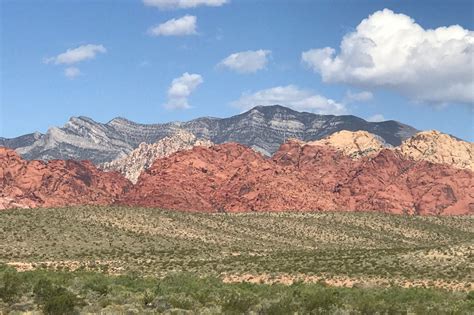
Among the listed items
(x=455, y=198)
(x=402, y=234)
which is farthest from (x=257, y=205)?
(x=455, y=198)

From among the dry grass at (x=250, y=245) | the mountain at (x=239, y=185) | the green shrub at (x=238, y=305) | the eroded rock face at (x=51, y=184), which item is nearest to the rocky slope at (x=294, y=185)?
the mountain at (x=239, y=185)

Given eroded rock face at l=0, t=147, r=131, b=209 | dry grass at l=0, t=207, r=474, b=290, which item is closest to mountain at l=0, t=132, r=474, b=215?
eroded rock face at l=0, t=147, r=131, b=209

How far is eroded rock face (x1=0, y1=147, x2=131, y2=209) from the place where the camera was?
152m

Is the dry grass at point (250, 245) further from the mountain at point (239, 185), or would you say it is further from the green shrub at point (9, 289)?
the mountain at point (239, 185)

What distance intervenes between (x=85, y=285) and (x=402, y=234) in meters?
82.5

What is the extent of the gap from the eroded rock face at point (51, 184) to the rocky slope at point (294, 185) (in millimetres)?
16892

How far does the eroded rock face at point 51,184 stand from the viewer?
5994 inches

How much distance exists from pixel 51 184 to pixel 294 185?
2438 inches

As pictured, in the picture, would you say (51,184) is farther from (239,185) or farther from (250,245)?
(250,245)

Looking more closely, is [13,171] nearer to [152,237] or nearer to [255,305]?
[152,237]

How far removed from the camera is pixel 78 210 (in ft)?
327

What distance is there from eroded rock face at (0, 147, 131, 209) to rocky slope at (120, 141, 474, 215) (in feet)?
55.4

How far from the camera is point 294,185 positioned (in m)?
146

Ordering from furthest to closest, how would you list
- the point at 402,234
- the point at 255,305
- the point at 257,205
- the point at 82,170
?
1. the point at 82,170
2. the point at 257,205
3. the point at 402,234
4. the point at 255,305
